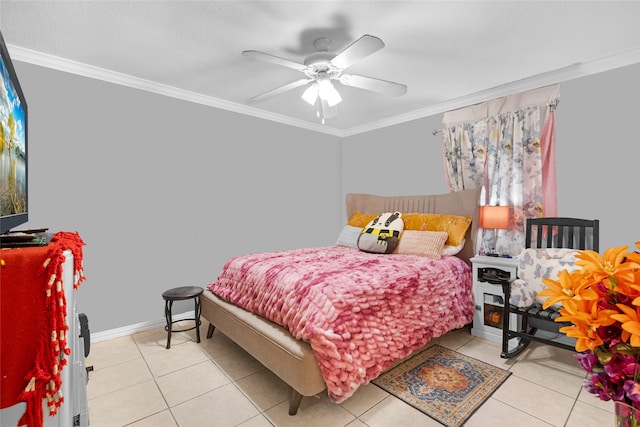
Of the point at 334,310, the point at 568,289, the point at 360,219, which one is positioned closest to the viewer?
the point at 568,289

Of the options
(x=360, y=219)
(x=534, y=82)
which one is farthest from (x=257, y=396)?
(x=534, y=82)

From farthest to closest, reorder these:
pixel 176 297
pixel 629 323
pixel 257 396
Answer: pixel 176 297 < pixel 257 396 < pixel 629 323

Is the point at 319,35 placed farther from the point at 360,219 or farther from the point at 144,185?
the point at 360,219

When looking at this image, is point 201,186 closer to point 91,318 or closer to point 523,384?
point 91,318

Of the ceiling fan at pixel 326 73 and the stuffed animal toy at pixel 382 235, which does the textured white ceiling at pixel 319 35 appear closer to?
the ceiling fan at pixel 326 73

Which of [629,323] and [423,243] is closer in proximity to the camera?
[629,323]

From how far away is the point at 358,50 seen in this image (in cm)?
185

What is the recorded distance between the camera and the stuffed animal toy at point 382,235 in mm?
3176

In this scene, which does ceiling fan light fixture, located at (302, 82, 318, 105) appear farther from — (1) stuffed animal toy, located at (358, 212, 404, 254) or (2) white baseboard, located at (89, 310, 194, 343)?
(2) white baseboard, located at (89, 310, 194, 343)

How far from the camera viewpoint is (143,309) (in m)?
3.00

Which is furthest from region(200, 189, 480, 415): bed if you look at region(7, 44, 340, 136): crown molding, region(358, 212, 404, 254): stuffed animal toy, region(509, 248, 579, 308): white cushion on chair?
region(7, 44, 340, 136): crown molding

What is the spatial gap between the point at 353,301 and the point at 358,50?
1.59 meters

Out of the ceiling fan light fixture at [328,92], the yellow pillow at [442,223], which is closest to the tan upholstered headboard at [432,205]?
the yellow pillow at [442,223]

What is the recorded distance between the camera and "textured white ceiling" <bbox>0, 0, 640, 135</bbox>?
1901mm
